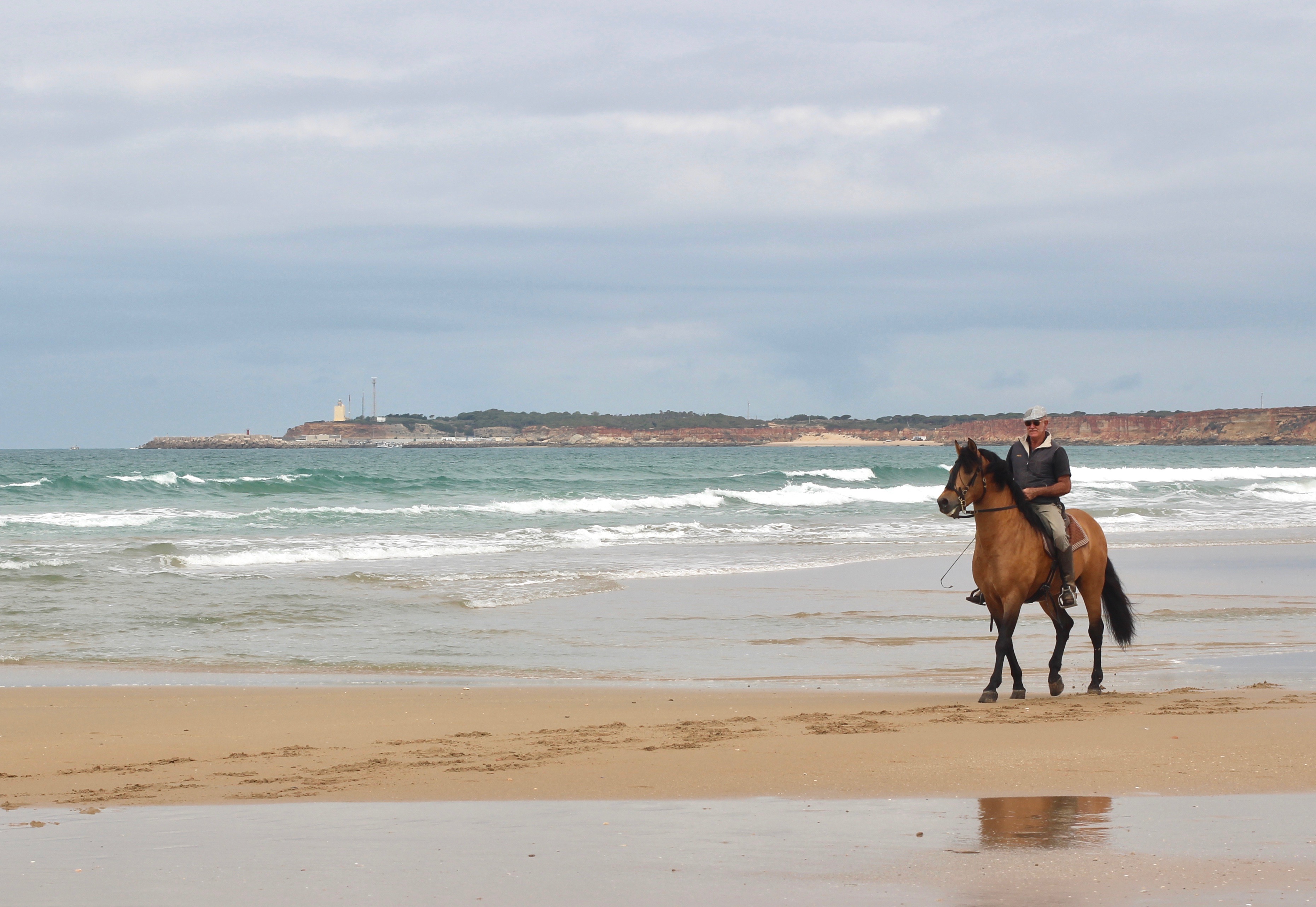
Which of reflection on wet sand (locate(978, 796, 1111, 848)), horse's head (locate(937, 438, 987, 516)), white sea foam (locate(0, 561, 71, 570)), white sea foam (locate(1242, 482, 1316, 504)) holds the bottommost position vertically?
white sea foam (locate(1242, 482, 1316, 504))

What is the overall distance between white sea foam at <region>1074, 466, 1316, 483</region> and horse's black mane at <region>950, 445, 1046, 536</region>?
52587 millimetres

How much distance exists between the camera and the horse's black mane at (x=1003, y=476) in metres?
9.16

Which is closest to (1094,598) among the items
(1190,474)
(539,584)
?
(539,584)

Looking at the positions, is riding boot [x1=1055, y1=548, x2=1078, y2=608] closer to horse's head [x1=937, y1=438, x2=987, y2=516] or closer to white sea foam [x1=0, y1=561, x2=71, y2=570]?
horse's head [x1=937, y1=438, x2=987, y2=516]

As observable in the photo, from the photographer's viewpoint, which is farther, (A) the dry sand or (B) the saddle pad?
(B) the saddle pad

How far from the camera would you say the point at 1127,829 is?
5.14 metres

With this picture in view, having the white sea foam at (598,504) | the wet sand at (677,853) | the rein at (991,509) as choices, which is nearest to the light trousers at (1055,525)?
the rein at (991,509)

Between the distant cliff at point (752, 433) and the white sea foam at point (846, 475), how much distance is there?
106926mm

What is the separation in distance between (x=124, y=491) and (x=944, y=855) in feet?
146

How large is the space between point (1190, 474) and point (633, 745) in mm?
64862

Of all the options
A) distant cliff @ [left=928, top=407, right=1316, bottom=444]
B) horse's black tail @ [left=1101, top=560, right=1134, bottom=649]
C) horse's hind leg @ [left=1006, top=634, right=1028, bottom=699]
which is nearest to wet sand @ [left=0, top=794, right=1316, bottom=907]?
horse's hind leg @ [left=1006, top=634, right=1028, bottom=699]

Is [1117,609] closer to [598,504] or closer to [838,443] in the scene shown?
[598,504]

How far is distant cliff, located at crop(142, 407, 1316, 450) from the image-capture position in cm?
17338

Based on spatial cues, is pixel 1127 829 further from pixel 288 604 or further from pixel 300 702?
pixel 288 604
